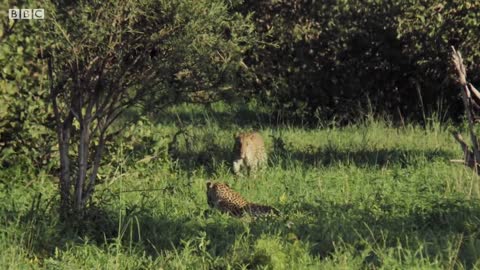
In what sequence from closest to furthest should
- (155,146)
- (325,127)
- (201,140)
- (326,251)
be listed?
(326,251) → (155,146) → (201,140) → (325,127)

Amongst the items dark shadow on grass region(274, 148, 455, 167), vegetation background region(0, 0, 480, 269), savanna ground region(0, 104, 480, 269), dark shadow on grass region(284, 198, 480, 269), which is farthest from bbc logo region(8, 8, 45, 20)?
dark shadow on grass region(274, 148, 455, 167)

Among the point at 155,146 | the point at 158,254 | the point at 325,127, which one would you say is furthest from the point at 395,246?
the point at 325,127

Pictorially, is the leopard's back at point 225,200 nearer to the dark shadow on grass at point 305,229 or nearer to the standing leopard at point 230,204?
the standing leopard at point 230,204

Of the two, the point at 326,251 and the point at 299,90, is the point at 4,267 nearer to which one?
the point at 326,251

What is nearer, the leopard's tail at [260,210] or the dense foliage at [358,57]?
the leopard's tail at [260,210]

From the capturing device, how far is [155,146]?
10086 millimetres

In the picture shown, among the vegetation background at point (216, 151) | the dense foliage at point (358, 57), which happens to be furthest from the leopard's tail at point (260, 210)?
the dense foliage at point (358, 57)

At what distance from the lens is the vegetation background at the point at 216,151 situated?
6.42 metres

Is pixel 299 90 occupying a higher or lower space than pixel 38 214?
higher

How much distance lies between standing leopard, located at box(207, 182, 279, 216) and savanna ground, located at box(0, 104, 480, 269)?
141mm

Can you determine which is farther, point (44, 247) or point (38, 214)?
point (38, 214)

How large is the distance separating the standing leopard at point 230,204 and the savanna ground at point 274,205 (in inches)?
5.6

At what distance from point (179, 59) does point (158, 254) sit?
4.93ft

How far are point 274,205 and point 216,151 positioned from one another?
9.36 feet
